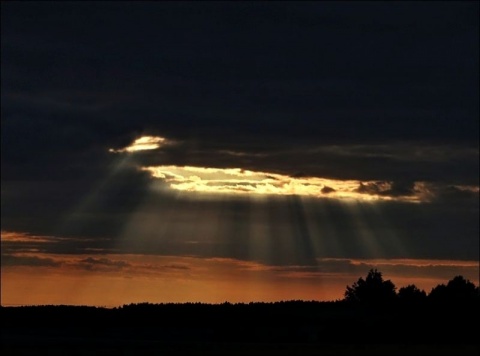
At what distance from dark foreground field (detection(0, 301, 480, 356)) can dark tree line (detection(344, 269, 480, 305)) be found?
7554 mm

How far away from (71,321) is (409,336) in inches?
1339

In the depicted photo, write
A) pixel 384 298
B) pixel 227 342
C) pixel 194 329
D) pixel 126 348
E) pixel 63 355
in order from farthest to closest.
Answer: pixel 384 298, pixel 194 329, pixel 227 342, pixel 126 348, pixel 63 355

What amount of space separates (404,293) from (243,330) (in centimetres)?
5717

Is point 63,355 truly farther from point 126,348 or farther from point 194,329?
point 194,329

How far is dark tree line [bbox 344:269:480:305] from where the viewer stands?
453 feet

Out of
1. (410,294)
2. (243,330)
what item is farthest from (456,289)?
(243,330)

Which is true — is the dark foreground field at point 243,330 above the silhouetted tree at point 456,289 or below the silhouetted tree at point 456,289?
below

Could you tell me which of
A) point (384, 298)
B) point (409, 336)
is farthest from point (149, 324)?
point (384, 298)

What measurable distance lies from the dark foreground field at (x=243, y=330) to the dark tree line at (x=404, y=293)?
755cm

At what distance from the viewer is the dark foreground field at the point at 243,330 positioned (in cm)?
8625

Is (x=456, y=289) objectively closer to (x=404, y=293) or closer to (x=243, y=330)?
(x=404, y=293)

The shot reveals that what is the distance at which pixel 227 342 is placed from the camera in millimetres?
96312

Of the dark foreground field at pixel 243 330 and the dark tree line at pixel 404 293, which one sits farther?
the dark tree line at pixel 404 293

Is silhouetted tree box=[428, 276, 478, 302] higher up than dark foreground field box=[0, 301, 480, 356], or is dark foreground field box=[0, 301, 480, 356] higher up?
silhouetted tree box=[428, 276, 478, 302]
